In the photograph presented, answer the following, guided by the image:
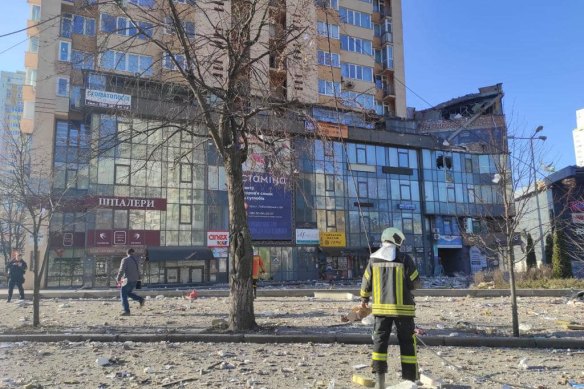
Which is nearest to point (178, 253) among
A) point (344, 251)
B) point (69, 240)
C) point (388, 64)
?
point (69, 240)

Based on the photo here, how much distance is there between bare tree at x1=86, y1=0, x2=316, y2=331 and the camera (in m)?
9.05

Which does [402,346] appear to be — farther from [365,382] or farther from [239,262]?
[239,262]

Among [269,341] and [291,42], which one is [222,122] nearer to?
[291,42]

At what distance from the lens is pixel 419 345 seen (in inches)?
307

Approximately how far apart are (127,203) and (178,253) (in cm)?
532

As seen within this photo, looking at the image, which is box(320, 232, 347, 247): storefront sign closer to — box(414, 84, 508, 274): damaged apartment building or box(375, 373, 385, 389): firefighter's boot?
box(414, 84, 508, 274): damaged apartment building

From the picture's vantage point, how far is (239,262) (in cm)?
925

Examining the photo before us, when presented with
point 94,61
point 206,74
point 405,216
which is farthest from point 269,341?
point 405,216

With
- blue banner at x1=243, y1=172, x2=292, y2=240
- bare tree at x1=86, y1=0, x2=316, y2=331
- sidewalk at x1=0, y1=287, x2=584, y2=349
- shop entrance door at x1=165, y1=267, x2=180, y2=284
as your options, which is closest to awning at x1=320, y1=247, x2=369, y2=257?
blue banner at x1=243, y1=172, x2=292, y2=240

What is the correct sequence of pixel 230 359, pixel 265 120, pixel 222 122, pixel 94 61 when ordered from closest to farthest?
pixel 230 359 → pixel 94 61 → pixel 222 122 → pixel 265 120

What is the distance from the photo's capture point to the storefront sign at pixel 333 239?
42.4 metres

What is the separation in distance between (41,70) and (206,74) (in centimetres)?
2933

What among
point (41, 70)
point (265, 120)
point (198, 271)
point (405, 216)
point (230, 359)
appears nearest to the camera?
point (230, 359)

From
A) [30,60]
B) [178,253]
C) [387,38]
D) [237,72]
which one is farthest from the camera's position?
[387,38]
